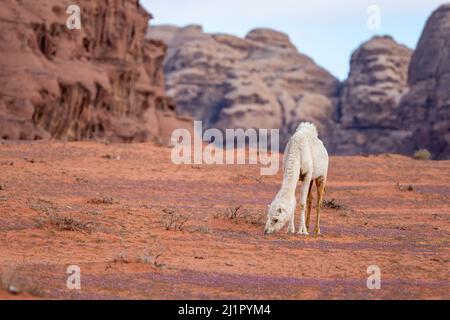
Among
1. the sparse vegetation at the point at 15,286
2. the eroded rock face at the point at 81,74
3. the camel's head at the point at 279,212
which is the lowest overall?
the sparse vegetation at the point at 15,286

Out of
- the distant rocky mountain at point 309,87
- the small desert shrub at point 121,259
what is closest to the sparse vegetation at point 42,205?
the small desert shrub at point 121,259

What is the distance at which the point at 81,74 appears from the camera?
47.1 meters

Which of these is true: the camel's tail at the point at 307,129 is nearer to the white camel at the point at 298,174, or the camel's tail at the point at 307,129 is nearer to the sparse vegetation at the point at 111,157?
the white camel at the point at 298,174

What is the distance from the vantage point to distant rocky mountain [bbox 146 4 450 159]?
79500 millimetres

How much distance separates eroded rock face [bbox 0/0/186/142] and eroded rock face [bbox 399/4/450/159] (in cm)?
2689

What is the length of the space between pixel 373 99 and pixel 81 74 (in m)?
55.2

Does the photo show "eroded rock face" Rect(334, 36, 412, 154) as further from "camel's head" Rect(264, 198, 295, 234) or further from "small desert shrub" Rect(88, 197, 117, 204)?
"camel's head" Rect(264, 198, 295, 234)

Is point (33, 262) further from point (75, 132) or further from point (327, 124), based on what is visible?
point (327, 124)

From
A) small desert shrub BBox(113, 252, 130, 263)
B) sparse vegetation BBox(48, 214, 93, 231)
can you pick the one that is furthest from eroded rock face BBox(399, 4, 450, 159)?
small desert shrub BBox(113, 252, 130, 263)

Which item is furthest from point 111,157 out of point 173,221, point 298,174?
point 298,174

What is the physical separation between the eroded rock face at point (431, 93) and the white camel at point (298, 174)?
181ft

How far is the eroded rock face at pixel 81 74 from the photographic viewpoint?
39.3m

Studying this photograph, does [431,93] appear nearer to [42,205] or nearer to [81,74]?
[81,74]

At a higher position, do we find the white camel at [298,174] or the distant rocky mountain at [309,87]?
the distant rocky mountain at [309,87]
